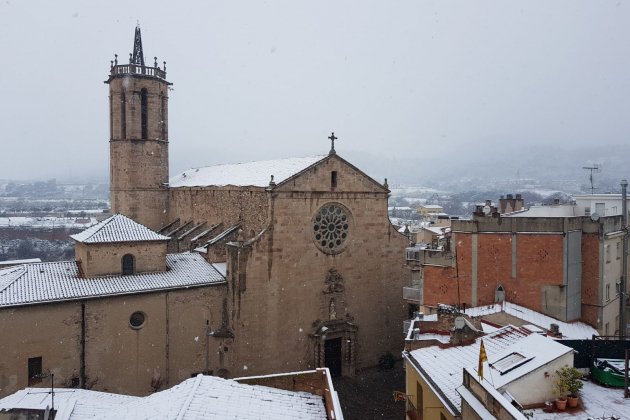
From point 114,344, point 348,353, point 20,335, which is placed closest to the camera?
point 20,335

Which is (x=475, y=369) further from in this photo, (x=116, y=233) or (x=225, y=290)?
(x=116, y=233)

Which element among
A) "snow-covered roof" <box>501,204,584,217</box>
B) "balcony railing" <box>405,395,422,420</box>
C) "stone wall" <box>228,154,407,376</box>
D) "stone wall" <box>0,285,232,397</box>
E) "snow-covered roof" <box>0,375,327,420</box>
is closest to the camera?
"snow-covered roof" <box>0,375,327,420</box>

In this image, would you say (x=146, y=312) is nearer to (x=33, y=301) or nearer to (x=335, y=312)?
(x=33, y=301)

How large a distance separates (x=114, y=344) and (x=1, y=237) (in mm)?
93166

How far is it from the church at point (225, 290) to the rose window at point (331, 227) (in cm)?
7

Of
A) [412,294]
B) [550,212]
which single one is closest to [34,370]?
[412,294]

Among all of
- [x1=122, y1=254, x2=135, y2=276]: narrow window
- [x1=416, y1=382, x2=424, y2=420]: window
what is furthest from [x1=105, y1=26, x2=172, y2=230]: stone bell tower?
[x1=416, y1=382, x2=424, y2=420]: window

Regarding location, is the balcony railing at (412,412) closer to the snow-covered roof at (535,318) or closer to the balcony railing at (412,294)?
the snow-covered roof at (535,318)

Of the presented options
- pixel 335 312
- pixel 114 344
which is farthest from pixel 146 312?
pixel 335 312

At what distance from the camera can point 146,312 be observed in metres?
26.0

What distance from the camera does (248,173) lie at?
3656 cm

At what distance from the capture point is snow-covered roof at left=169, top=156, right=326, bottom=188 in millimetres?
32094

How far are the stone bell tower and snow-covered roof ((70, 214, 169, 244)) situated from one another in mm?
13281

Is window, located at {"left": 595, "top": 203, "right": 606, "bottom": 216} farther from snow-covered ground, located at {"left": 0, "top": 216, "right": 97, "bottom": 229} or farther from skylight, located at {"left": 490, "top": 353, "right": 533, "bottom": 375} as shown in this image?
snow-covered ground, located at {"left": 0, "top": 216, "right": 97, "bottom": 229}
